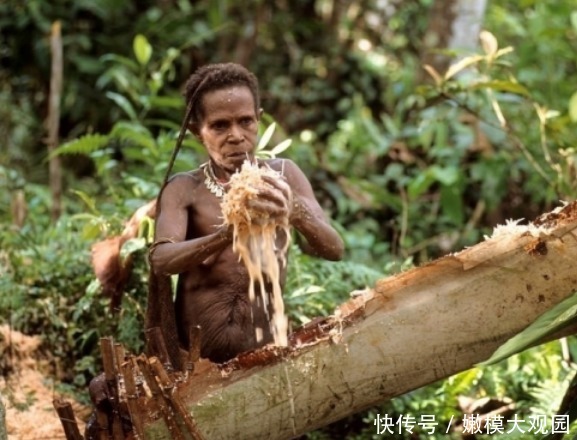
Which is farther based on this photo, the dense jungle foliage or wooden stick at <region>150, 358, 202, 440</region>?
the dense jungle foliage

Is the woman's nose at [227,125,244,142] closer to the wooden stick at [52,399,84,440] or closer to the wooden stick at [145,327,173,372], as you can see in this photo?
the wooden stick at [145,327,173,372]

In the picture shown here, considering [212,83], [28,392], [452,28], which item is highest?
[452,28]

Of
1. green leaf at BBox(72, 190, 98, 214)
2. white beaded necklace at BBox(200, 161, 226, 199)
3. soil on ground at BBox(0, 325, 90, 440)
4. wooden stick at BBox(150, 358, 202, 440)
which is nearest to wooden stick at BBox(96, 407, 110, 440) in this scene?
wooden stick at BBox(150, 358, 202, 440)

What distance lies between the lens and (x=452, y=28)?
24.9ft

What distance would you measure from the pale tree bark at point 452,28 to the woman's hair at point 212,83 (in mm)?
4201

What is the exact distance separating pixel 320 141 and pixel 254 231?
625 centimetres

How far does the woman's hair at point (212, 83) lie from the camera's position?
11.0 feet

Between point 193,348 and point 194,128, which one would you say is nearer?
point 193,348

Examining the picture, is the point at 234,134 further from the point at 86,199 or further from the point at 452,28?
the point at 452,28

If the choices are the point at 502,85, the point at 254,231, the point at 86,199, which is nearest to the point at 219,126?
the point at 254,231

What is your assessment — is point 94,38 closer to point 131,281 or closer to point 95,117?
point 95,117

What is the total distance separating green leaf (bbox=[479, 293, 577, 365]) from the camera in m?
2.74

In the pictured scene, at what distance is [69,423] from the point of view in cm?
306

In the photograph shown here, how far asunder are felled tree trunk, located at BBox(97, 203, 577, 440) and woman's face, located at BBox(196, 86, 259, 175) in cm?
66
